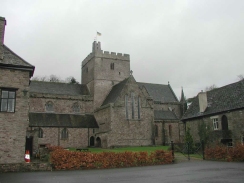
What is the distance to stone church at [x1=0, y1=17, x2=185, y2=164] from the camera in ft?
136

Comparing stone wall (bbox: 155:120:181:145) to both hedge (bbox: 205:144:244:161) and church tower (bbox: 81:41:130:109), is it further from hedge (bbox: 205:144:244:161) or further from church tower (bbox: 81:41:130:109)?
hedge (bbox: 205:144:244:161)

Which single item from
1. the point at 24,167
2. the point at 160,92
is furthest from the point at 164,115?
the point at 24,167

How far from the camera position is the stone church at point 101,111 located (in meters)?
41.3

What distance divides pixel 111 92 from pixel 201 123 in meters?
19.9

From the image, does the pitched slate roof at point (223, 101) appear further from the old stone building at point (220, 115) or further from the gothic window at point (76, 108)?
the gothic window at point (76, 108)

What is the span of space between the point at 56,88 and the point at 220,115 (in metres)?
29.4

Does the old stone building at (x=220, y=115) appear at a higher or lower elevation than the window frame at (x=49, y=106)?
lower

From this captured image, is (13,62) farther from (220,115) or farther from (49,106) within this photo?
(49,106)

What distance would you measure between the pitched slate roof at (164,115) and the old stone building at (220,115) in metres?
12.4

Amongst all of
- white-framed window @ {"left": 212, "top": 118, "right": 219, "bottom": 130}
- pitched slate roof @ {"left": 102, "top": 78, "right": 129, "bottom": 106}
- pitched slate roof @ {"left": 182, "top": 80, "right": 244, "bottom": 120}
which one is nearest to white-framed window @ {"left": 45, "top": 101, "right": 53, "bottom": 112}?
pitched slate roof @ {"left": 102, "top": 78, "right": 129, "bottom": 106}

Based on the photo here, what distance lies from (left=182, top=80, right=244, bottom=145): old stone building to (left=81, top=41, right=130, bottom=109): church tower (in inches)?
733

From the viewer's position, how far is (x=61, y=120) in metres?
43.2

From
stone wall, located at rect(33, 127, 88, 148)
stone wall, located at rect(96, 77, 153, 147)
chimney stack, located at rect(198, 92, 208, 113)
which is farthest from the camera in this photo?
stone wall, located at rect(96, 77, 153, 147)

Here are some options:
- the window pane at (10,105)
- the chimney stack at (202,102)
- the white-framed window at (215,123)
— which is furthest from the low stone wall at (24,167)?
the chimney stack at (202,102)
